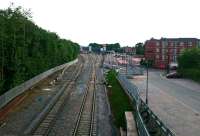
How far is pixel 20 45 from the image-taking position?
47906 mm

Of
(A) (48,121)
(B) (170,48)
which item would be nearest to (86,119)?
(A) (48,121)

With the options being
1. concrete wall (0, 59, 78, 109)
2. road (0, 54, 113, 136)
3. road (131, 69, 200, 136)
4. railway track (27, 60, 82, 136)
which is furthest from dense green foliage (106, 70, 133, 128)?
concrete wall (0, 59, 78, 109)

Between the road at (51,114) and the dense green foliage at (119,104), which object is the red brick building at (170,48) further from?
the road at (51,114)

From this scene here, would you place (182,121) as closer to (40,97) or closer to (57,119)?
(57,119)

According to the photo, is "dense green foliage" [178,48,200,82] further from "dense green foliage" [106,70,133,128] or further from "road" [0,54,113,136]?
"road" [0,54,113,136]

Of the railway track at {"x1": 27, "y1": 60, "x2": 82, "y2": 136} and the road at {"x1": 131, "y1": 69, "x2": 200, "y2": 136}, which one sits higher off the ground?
the railway track at {"x1": 27, "y1": 60, "x2": 82, "y2": 136}

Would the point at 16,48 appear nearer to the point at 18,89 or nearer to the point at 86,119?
the point at 18,89

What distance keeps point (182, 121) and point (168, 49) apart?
8995 cm

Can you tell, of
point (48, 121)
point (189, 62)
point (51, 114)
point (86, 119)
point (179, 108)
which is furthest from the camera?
point (189, 62)

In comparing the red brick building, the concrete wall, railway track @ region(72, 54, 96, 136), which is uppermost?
the red brick building

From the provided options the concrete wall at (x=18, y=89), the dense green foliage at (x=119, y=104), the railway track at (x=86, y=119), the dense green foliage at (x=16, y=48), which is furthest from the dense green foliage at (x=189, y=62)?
the railway track at (x=86, y=119)

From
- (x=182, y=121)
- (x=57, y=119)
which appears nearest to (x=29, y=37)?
(x=57, y=119)

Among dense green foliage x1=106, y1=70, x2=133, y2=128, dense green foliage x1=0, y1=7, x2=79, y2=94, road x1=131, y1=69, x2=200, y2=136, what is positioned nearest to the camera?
road x1=131, y1=69, x2=200, y2=136

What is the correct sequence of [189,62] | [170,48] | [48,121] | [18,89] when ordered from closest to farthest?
[48,121] → [18,89] → [189,62] → [170,48]
